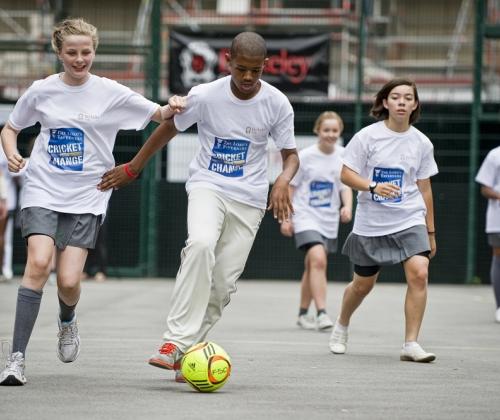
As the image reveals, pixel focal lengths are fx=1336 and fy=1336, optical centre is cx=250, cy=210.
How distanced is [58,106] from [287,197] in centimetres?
148

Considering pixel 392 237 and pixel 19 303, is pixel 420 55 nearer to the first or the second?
pixel 392 237

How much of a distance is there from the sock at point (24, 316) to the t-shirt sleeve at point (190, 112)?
1295mm

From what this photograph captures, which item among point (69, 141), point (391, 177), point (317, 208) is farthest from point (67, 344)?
point (317, 208)

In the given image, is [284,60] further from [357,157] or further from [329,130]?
[357,157]

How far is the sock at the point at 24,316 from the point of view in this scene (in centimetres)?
762

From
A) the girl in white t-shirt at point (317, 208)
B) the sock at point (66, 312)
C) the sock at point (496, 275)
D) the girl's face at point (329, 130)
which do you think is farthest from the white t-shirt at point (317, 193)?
the sock at point (66, 312)

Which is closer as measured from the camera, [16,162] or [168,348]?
[168,348]

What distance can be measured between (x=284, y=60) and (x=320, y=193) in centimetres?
711

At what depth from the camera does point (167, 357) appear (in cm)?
763

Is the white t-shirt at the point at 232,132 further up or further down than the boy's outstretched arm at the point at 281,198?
further up

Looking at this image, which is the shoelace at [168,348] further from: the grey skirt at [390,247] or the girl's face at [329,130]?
the girl's face at [329,130]

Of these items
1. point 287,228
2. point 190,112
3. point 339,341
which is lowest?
point 339,341

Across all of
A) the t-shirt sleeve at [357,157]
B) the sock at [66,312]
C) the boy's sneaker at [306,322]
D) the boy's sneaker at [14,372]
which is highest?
the t-shirt sleeve at [357,157]

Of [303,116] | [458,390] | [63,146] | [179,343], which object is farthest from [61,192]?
[303,116]
